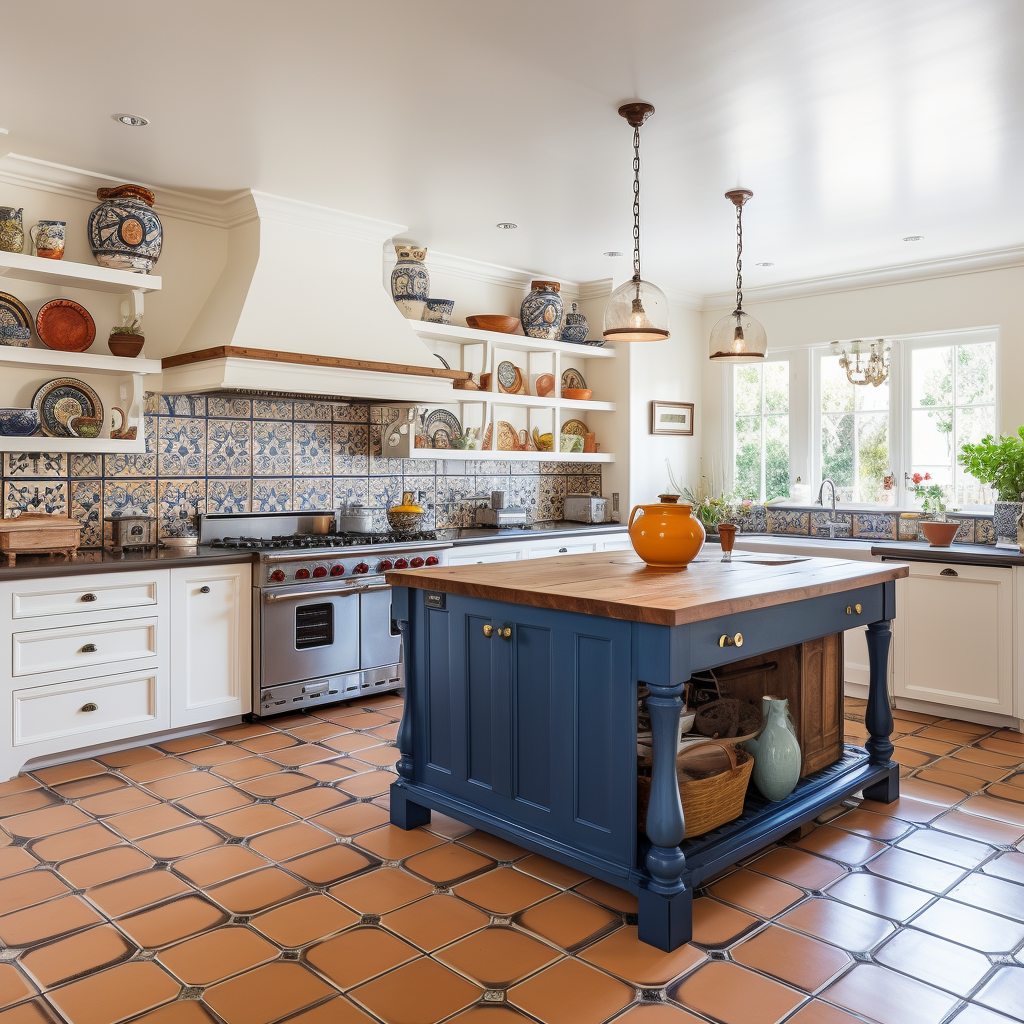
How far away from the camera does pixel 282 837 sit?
308 centimetres

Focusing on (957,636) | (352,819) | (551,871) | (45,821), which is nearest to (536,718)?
(551,871)

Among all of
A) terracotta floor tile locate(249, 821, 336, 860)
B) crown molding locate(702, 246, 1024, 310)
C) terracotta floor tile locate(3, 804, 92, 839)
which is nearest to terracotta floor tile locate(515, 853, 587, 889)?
terracotta floor tile locate(249, 821, 336, 860)

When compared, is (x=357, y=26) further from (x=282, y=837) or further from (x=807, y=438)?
(x=807, y=438)

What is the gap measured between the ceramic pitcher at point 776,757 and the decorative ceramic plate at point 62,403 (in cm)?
343

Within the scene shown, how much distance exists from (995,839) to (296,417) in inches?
159

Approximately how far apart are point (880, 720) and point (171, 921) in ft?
8.79

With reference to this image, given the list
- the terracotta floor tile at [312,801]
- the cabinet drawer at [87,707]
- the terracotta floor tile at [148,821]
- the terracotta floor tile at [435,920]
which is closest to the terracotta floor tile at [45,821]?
the terracotta floor tile at [148,821]

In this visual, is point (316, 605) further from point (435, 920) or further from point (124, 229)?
point (435, 920)

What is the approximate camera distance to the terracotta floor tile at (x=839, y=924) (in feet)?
7.90

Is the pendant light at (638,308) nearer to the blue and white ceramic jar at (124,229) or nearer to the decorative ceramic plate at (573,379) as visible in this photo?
the blue and white ceramic jar at (124,229)

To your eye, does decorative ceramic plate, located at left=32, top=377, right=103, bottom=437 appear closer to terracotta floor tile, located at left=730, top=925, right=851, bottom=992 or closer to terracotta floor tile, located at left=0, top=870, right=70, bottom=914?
terracotta floor tile, located at left=0, top=870, right=70, bottom=914

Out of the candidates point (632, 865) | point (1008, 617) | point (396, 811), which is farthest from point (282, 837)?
point (1008, 617)

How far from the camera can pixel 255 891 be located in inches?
105

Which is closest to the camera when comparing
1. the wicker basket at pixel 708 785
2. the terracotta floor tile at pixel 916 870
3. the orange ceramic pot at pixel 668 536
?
the wicker basket at pixel 708 785
